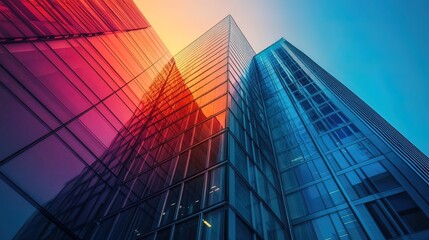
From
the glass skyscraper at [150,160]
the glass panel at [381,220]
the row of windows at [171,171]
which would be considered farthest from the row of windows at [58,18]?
the glass panel at [381,220]

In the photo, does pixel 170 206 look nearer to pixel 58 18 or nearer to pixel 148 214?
pixel 148 214

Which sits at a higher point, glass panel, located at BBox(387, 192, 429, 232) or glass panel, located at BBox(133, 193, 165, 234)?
glass panel, located at BBox(133, 193, 165, 234)

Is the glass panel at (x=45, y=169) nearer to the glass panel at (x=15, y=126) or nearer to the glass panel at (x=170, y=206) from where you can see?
the glass panel at (x=15, y=126)

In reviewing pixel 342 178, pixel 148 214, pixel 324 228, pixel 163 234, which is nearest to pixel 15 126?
pixel 148 214

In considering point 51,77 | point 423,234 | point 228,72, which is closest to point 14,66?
point 51,77

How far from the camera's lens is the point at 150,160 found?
1498cm

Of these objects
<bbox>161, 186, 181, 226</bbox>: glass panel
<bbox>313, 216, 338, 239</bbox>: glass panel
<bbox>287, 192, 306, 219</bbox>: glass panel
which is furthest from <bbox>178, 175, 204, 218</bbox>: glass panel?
<bbox>313, 216, 338, 239</bbox>: glass panel

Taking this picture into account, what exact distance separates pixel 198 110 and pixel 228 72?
4.98 metres

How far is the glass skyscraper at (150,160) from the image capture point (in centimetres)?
930

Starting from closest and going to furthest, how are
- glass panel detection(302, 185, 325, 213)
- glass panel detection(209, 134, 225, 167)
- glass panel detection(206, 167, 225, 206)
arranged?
glass panel detection(206, 167, 225, 206) → glass panel detection(209, 134, 225, 167) → glass panel detection(302, 185, 325, 213)

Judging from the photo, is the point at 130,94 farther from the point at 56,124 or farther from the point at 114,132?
the point at 56,124

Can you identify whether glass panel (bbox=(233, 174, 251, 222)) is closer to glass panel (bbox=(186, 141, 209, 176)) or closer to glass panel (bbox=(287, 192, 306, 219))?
glass panel (bbox=(186, 141, 209, 176))

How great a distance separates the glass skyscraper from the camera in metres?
9.30

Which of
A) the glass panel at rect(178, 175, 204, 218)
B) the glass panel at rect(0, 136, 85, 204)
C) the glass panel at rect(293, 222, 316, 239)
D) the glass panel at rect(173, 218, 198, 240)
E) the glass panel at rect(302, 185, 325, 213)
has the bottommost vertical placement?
the glass panel at rect(293, 222, 316, 239)
